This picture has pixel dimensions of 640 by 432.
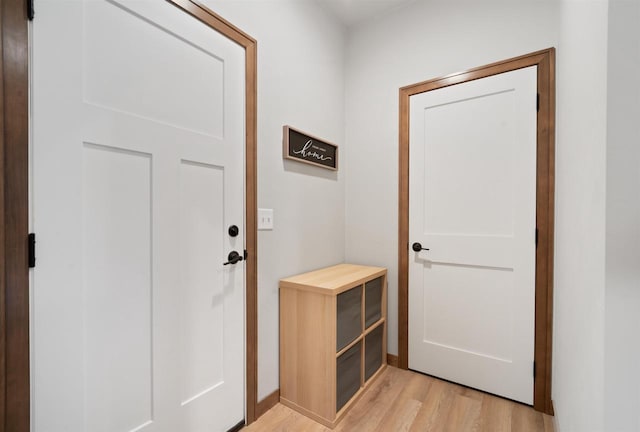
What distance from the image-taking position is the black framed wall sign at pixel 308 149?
1.88m

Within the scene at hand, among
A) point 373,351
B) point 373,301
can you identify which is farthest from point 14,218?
point 373,351

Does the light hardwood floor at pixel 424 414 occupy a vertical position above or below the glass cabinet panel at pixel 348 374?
below

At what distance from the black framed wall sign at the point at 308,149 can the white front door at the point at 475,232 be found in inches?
24.3

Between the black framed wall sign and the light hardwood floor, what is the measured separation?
5.19 feet

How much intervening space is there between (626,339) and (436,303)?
158 centimetres

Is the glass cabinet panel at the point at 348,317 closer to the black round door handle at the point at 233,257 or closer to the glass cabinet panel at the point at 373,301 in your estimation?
the glass cabinet panel at the point at 373,301

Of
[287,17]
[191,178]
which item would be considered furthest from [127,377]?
[287,17]

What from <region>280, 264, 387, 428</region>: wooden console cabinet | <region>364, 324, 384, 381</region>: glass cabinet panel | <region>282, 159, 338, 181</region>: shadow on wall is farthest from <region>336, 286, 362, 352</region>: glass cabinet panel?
<region>282, 159, 338, 181</region>: shadow on wall

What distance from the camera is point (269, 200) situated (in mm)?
1787

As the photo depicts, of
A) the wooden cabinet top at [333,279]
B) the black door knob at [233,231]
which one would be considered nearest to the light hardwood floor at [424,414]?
the wooden cabinet top at [333,279]

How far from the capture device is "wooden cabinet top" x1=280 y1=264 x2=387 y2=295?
1.68 m

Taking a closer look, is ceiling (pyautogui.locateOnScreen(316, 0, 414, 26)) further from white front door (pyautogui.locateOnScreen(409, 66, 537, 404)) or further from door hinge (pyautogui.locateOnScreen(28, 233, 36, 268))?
door hinge (pyautogui.locateOnScreen(28, 233, 36, 268))

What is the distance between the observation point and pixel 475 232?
6.49 feet

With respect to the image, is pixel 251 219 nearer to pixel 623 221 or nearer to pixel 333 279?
pixel 333 279
